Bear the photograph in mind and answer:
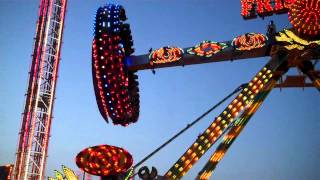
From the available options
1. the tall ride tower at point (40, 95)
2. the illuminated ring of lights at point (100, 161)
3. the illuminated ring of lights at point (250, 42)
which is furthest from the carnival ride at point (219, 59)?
the tall ride tower at point (40, 95)

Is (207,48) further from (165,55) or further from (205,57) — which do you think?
(165,55)

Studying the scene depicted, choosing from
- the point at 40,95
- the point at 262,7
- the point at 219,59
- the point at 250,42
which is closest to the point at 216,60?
the point at 219,59

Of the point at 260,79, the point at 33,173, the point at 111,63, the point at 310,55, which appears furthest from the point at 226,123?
the point at 33,173

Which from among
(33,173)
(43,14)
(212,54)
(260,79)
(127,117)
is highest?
(43,14)

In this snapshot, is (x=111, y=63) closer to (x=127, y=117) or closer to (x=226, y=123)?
(x=127, y=117)

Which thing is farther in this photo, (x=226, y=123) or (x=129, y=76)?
(x=129, y=76)

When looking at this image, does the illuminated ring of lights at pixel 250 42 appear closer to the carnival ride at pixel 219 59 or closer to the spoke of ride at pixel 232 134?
the carnival ride at pixel 219 59

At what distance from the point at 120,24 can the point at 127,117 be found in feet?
13.2

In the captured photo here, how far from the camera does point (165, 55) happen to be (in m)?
17.1

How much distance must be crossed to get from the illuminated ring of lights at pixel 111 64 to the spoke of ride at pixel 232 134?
475cm

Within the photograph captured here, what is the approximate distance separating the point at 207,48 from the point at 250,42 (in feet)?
5.56

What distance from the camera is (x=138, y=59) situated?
17.7 meters

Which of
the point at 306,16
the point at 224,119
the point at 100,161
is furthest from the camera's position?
the point at 306,16

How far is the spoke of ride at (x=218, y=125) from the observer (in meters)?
13.9
